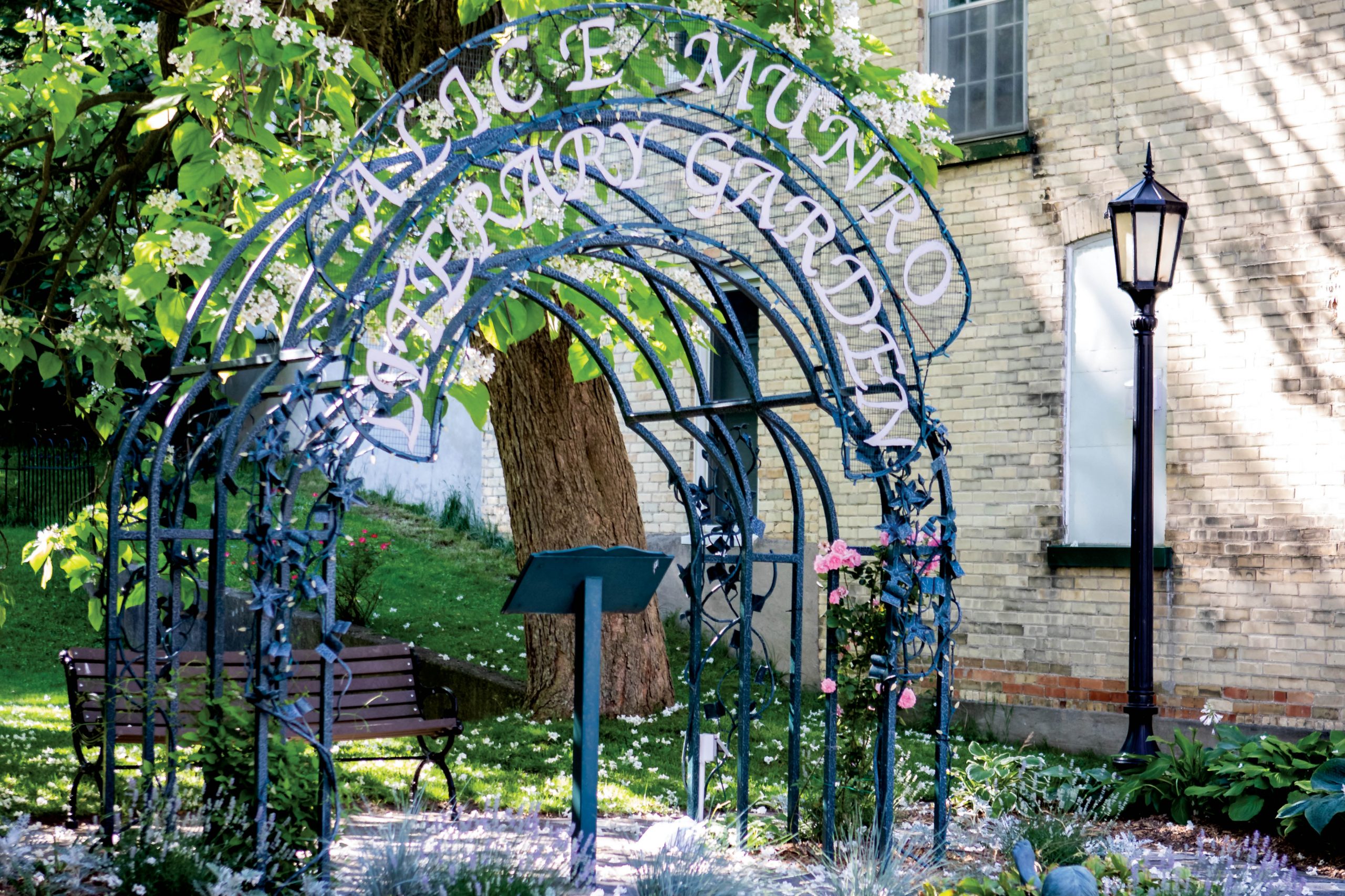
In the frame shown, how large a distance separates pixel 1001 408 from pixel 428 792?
5333 mm

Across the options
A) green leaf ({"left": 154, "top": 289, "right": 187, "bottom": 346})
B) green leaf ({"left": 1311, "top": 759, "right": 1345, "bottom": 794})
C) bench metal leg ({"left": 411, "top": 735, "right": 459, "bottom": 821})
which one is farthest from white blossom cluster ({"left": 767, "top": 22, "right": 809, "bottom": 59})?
green leaf ({"left": 1311, "top": 759, "right": 1345, "bottom": 794})

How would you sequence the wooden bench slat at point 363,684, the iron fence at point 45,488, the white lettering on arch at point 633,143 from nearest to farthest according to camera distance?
the white lettering on arch at point 633,143 → the wooden bench slat at point 363,684 → the iron fence at point 45,488

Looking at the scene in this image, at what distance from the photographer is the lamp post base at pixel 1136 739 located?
7.45 m

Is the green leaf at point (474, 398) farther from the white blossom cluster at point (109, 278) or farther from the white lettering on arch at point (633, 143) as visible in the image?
the white blossom cluster at point (109, 278)

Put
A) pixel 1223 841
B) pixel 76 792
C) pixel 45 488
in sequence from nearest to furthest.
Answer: pixel 76 792, pixel 1223 841, pixel 45 488

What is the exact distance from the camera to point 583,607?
5.30 meters

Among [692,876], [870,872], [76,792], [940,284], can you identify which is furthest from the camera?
[76,792]

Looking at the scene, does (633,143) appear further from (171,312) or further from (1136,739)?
(1136,739)

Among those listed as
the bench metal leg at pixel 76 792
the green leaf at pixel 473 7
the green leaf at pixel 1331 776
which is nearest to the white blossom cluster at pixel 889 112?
the green leaf at pixel 473 7

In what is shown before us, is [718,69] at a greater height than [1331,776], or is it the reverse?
[718,69]

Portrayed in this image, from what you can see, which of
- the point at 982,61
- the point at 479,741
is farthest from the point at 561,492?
the point at 982,61

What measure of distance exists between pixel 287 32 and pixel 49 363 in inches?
131

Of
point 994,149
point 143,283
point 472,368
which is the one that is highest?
point 994,149

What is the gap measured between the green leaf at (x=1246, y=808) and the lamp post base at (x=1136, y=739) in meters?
0.74
